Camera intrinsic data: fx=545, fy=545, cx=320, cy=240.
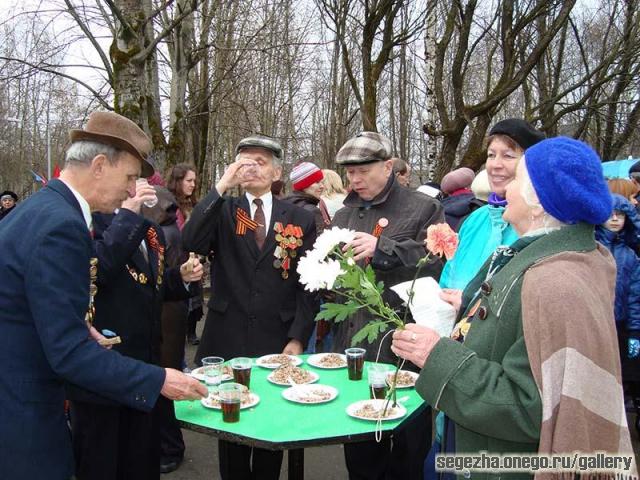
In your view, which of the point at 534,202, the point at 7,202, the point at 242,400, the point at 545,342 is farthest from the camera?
the point at 7,202

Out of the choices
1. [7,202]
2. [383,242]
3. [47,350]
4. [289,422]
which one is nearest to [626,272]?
[383,242]

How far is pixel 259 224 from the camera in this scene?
3.45 meters

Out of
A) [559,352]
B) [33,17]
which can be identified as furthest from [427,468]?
[33,17]

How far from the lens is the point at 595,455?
154cm

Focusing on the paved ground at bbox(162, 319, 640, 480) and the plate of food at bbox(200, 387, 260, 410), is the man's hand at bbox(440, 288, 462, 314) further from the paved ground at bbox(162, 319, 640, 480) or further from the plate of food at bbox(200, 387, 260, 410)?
the paved ground at bbox(162, 319, 640, 480)

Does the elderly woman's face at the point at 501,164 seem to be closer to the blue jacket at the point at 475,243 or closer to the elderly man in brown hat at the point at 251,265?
the blue jacket at the point at 475,243

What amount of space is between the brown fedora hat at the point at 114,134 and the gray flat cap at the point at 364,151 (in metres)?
1.24

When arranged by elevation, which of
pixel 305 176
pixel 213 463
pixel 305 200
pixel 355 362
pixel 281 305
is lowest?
pixel 213 463

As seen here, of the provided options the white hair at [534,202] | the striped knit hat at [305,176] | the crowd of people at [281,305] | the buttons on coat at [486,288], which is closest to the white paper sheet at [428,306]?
the crowd of people at [281,305]

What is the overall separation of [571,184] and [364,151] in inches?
70.3

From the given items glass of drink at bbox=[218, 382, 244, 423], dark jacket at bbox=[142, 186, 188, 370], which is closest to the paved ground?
dark jacket at bbox=[142, 186, 188, 370]

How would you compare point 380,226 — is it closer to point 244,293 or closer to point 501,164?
point 501,164

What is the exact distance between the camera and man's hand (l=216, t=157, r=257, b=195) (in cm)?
323

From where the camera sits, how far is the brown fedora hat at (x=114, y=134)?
2.30 meters
